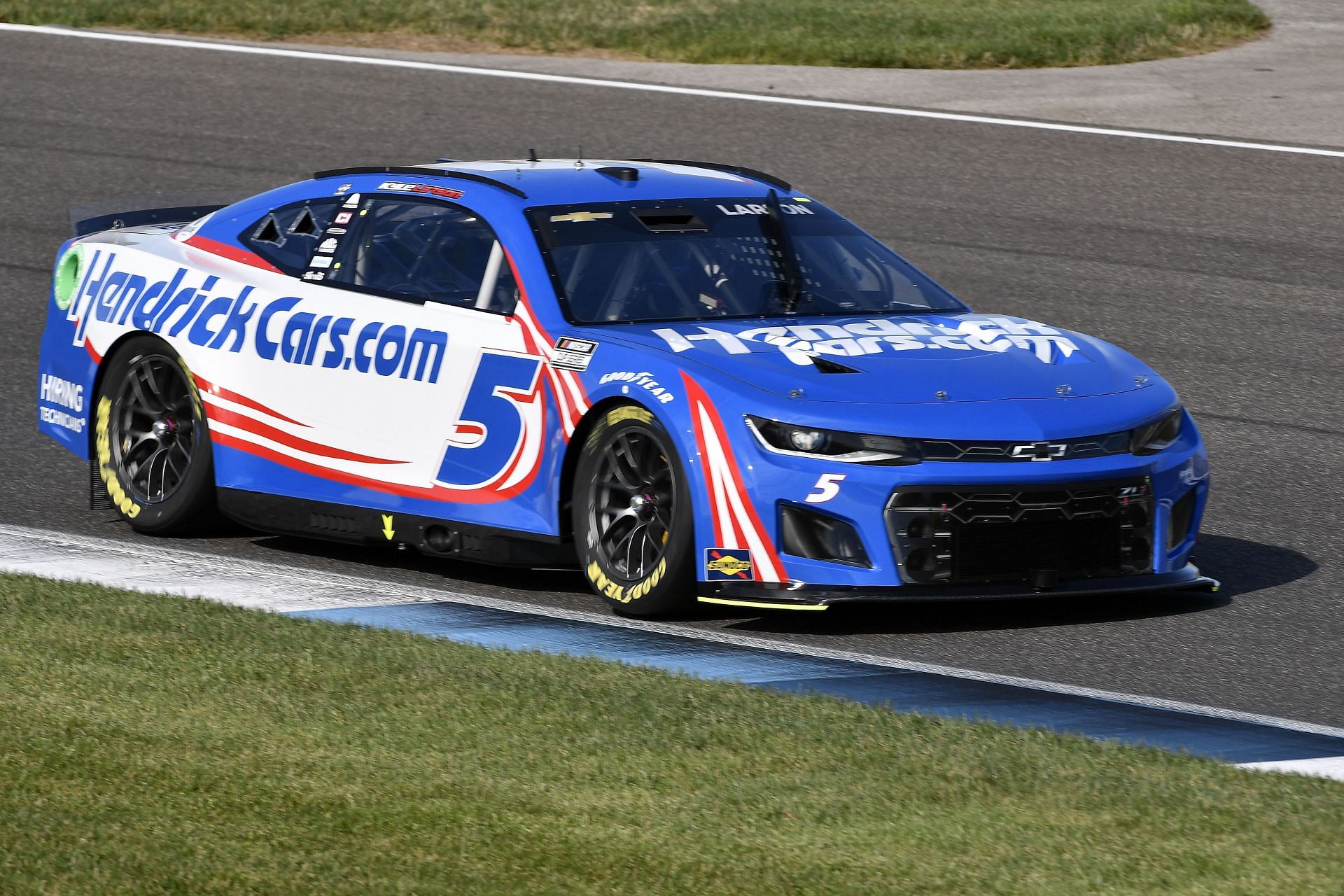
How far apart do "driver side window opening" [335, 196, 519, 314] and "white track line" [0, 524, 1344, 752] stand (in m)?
1.03

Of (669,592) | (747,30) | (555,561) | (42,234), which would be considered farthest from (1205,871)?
(747,30)

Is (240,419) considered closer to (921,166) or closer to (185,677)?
(185,677)

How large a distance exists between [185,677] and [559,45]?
1457 centimetres

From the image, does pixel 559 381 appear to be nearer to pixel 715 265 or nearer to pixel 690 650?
pixel 715 265

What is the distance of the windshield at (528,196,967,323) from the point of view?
7.91 meters

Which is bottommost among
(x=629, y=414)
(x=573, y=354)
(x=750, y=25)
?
(x=629, y=414)

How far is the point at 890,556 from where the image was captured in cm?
697

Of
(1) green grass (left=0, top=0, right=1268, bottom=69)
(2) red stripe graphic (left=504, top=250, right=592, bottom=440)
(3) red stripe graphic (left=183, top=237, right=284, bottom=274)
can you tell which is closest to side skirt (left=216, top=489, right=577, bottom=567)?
(2) red stripe graphic (left=504, top=250, right=592, bottom=440)

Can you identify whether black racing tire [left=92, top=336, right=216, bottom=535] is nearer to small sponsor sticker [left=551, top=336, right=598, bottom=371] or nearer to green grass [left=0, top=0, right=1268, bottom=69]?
small sponsor sticker [left=551, top=336, right=598, bottom=371]

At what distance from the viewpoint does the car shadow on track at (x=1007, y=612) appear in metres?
7.34

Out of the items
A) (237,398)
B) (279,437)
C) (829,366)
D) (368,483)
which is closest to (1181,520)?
(829,366)

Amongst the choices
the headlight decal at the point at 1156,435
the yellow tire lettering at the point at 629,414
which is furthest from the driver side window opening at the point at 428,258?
the headlight decal at the point at 1156,435

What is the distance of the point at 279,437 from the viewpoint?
27.6ft

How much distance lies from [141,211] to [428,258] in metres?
2.13
